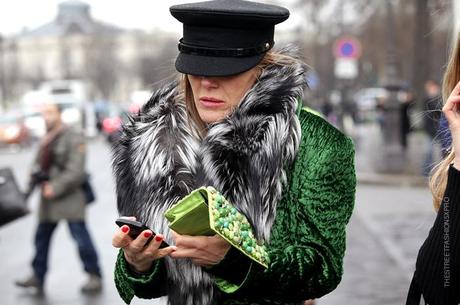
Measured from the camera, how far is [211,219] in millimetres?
2371

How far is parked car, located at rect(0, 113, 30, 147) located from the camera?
41.0 m

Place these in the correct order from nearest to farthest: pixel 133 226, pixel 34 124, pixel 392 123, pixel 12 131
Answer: pixel 133 226, pixel 392 123, pixel 12 131, pixel 34 124

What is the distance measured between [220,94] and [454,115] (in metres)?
0.65

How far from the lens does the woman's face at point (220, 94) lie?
273 centimetres

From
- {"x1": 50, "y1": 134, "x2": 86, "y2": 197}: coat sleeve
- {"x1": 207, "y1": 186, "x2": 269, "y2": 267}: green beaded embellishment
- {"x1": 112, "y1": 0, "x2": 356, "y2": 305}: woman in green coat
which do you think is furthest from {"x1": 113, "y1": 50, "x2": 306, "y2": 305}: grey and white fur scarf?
{"x1": 50, "y1": 134, "x2": 86, "y2": 197}: coat sleeve

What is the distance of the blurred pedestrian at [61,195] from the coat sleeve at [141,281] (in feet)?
20.4

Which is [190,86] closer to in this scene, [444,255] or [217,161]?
[217,161]

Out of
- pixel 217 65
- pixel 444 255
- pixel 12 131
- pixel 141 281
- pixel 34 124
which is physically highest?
pixel 217 65

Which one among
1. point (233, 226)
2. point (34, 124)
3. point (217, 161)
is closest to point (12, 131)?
point (34, 124)

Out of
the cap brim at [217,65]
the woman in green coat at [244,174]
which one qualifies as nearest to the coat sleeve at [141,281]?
the woman in green coat at [244,174]

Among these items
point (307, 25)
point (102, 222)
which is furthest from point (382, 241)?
point (307, 25)

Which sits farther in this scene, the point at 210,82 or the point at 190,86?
the point at 190,86

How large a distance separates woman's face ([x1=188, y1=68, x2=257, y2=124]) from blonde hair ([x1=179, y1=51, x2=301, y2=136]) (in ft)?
0.23

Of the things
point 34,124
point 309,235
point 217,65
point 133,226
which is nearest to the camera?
point 133,226
